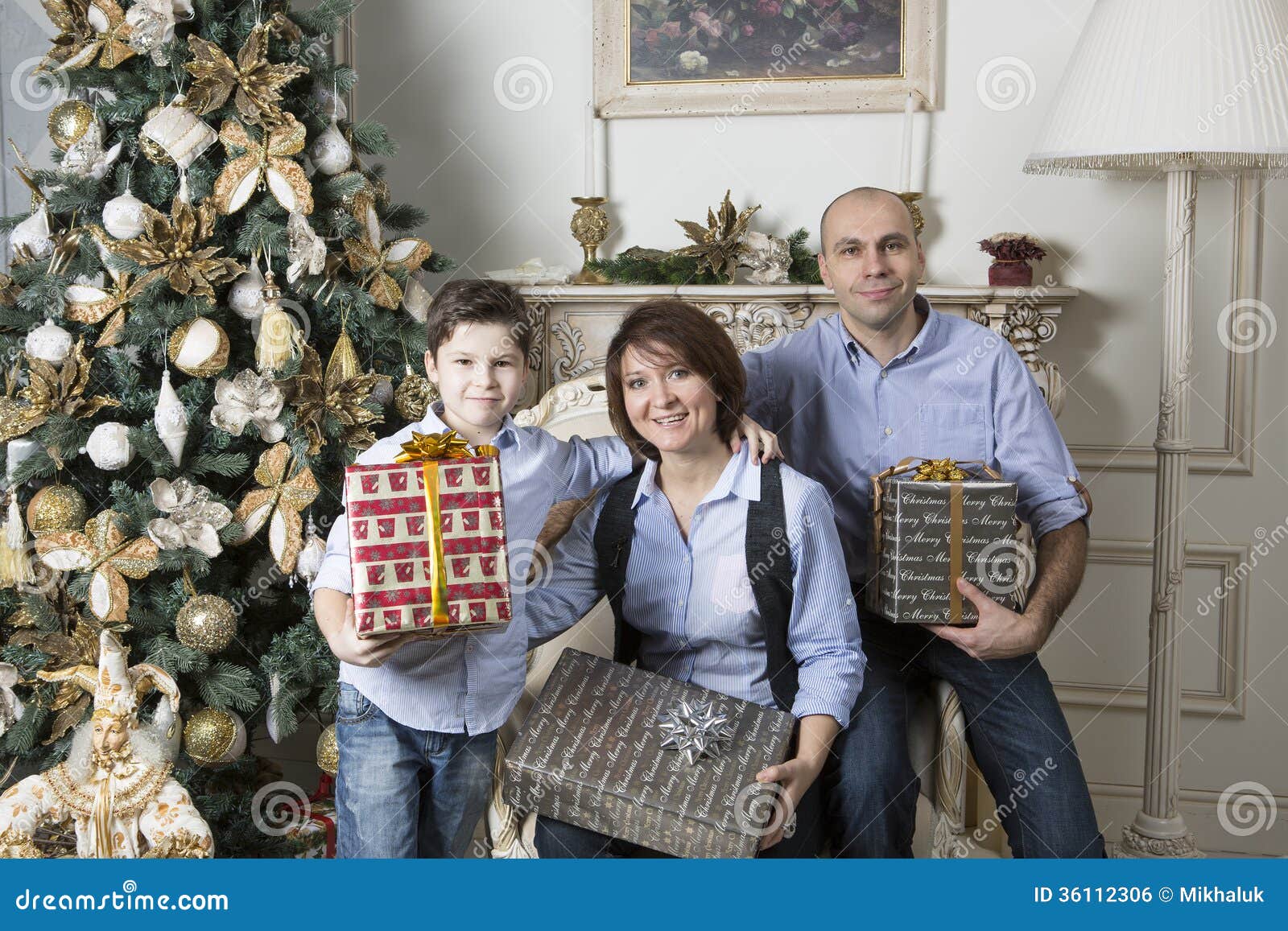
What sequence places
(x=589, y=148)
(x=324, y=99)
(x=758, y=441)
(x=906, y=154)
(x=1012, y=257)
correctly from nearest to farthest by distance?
1. (x=758, y=441)
2. (x=324, y=99)
3. (x=1012, y=257)
4. (x=906, y=154)
5. (x=589, y=148)

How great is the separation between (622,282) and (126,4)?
4.41 feet

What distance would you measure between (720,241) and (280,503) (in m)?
1.34

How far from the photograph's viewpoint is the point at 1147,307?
3023 mm

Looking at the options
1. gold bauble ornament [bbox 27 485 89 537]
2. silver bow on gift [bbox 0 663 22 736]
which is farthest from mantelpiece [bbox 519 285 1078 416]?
silver bow on gift [bbox 0 663 22 736]

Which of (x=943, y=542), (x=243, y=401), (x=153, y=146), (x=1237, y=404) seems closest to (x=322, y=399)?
(x=243, y=401)

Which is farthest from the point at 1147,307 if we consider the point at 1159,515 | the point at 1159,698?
the point at 1159,698

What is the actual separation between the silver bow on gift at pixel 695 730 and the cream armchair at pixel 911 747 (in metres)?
0.32

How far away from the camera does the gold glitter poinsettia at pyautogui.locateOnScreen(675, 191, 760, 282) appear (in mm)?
2949

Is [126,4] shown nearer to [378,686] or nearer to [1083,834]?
[378,686]

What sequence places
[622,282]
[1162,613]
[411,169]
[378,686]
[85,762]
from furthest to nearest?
[411,169], [622,282], [1162,613], [85,762], [378,686]

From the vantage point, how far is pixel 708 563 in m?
1.94

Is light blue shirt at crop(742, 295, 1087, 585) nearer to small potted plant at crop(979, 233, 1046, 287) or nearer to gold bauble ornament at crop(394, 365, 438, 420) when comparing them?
small potted plant at crop(979, 233, 1046, 287)

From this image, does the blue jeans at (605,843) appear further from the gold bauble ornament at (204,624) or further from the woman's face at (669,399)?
the gold bauble ornament at (204,624)

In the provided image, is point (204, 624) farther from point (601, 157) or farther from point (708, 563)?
point (601, 157)
